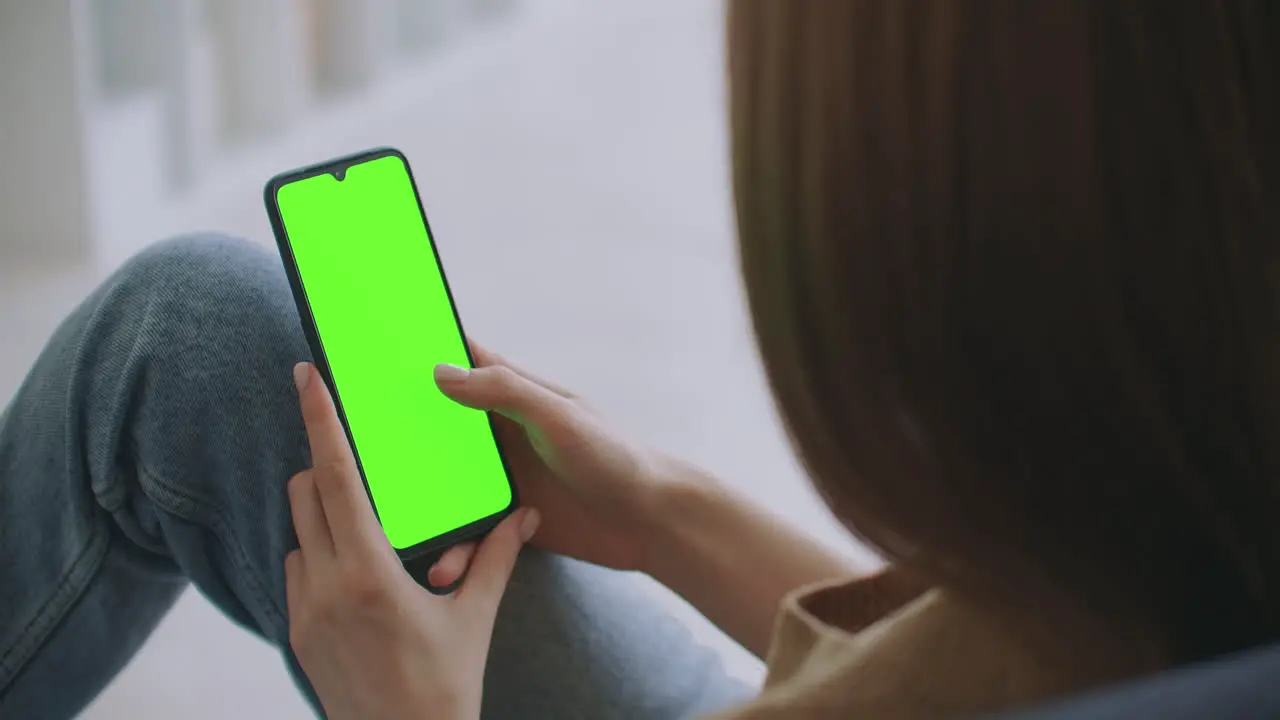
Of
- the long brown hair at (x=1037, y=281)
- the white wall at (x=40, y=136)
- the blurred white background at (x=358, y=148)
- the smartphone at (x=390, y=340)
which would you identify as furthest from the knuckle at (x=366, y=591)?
the white wall at (x=40, y=136)

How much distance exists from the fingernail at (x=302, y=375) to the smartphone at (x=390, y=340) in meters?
0.04

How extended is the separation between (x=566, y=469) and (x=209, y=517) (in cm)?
17

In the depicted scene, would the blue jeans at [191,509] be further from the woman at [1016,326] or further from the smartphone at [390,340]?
the woman at [1016,326]

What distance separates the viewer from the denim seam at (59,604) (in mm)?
659

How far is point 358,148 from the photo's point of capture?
2.26 meters

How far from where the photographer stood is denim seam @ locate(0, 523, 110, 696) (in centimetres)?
66

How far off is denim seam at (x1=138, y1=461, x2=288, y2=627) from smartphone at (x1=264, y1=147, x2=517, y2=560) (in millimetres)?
64

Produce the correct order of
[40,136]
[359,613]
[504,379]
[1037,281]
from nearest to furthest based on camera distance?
[1037,281], [359,613], [504,379], [40,136]

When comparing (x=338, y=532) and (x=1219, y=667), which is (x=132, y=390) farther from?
(x=1219, y=667)

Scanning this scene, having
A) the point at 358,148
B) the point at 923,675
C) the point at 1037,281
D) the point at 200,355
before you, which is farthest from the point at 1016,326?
the point at 358,148

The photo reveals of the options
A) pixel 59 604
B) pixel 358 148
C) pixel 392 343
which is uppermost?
pixel 358 148

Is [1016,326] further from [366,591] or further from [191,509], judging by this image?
[191,509]

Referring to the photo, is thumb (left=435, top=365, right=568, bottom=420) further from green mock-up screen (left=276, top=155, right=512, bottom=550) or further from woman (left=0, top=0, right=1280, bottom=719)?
woman (left=0, top=0, right=1280, bottom=719)

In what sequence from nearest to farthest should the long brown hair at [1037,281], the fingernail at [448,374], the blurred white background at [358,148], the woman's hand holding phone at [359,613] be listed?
the long brown hair at [1037,281] → the woman's hand holding phone at [359,613] → the fingernail at [448,374] → the blurred white background at [358,148]
